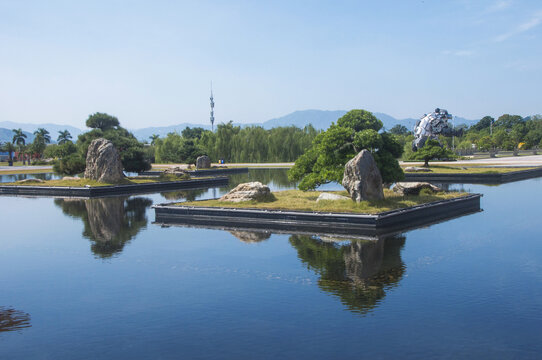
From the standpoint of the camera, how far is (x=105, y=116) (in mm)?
100062

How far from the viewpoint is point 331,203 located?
25609 mm

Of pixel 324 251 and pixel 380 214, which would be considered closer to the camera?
pixel 324 251

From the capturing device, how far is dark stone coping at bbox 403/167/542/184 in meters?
46.3

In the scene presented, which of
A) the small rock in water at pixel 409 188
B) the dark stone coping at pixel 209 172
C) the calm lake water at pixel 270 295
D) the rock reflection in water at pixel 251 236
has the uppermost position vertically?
the dark stone coping at pixel 209 172

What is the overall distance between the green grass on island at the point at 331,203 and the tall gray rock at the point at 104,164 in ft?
52.9

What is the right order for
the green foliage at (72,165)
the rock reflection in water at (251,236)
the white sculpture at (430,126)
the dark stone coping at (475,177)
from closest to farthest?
the rock reflection in water at (251,236) < the dark stone coping at (475,177) < the green foliage at (72,165) < the white sculpture at (430,126)

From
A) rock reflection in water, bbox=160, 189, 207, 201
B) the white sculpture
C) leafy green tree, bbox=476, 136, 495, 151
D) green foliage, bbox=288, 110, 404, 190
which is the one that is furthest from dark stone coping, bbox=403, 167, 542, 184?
leafy green tree, bbox=476, 136, 495, 151

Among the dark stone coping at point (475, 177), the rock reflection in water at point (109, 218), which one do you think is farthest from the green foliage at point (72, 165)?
the dark stone coping at point (475, 177)

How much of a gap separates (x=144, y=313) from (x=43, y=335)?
7.30 ft

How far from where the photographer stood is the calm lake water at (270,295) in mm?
10477

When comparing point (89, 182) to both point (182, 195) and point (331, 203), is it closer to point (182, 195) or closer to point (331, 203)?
point (182, 195)

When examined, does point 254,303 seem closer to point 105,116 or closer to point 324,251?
point 324,251

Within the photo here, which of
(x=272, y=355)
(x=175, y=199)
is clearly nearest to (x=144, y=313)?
(x=272, y=355)

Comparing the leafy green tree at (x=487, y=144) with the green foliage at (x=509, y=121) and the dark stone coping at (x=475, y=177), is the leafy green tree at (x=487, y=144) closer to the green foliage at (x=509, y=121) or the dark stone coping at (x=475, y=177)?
the dark stone coping at (x=475, y=177)
